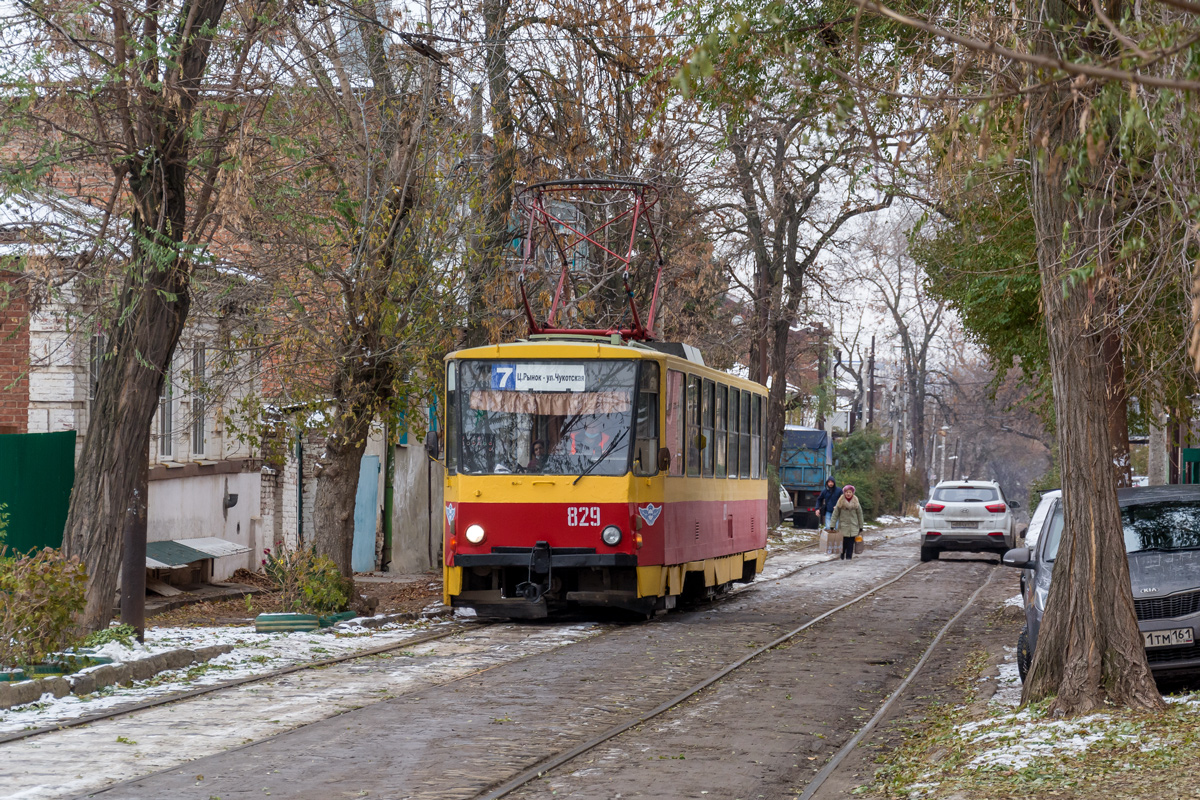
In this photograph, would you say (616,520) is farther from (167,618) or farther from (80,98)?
(80,98)

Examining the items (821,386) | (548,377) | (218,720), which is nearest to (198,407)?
(548,377)

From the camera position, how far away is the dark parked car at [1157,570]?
10.3 meters

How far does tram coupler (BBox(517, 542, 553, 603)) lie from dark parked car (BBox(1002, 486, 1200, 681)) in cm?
538

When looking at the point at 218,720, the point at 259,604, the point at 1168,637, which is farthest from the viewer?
the point at 259,604

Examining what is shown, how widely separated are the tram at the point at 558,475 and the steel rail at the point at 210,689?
1010mm

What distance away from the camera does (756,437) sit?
72.1 feet

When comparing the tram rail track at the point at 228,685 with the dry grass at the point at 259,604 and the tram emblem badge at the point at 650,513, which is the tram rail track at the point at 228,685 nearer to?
the tram emblem badge at the point at 650,513

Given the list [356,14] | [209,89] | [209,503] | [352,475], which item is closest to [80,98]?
[209,89]

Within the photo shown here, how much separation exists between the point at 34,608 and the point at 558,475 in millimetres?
6607

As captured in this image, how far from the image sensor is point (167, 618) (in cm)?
1703

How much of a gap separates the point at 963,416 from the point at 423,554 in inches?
2719

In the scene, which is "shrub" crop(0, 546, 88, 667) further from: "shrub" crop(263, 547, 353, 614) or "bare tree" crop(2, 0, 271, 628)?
"shrub" crop(263, 547, 353, 614)

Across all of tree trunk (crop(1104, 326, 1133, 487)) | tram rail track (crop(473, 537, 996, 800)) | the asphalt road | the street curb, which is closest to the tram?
the asphalt road

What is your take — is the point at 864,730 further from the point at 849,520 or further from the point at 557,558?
the point at 849,520
